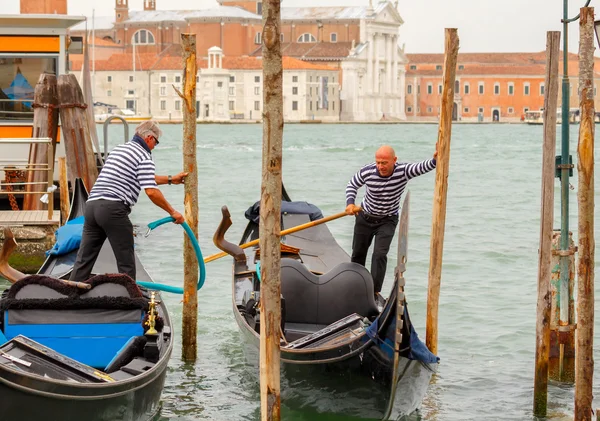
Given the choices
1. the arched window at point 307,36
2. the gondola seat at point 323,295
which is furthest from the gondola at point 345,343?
the arched window at point 307,36

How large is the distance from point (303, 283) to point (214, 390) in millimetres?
653

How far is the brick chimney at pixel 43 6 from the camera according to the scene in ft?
31.8

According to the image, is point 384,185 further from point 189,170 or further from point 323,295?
point 189,170

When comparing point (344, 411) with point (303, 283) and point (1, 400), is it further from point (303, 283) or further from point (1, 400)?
point (1, 400)

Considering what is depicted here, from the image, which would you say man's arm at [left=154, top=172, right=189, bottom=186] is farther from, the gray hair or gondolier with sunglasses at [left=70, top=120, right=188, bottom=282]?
the gray hair

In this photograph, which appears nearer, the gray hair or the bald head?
the gray hair

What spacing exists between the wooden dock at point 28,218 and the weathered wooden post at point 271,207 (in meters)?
3.53

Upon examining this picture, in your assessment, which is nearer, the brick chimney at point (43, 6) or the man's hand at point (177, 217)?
the man's hand at point (177, 217)

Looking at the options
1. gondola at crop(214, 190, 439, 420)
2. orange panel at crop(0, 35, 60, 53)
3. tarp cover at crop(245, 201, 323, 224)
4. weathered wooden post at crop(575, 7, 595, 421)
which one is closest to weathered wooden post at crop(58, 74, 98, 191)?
orange panel at crop(0, 35, 60, 53)

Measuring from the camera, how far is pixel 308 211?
622cm

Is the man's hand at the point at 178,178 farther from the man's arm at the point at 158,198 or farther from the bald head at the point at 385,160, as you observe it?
the bald head at the point at 385,160

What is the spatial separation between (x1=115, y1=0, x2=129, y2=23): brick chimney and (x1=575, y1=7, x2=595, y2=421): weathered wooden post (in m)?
62.3

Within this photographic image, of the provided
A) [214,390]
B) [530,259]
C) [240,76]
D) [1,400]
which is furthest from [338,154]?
[240,76]

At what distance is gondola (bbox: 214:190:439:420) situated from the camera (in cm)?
336
